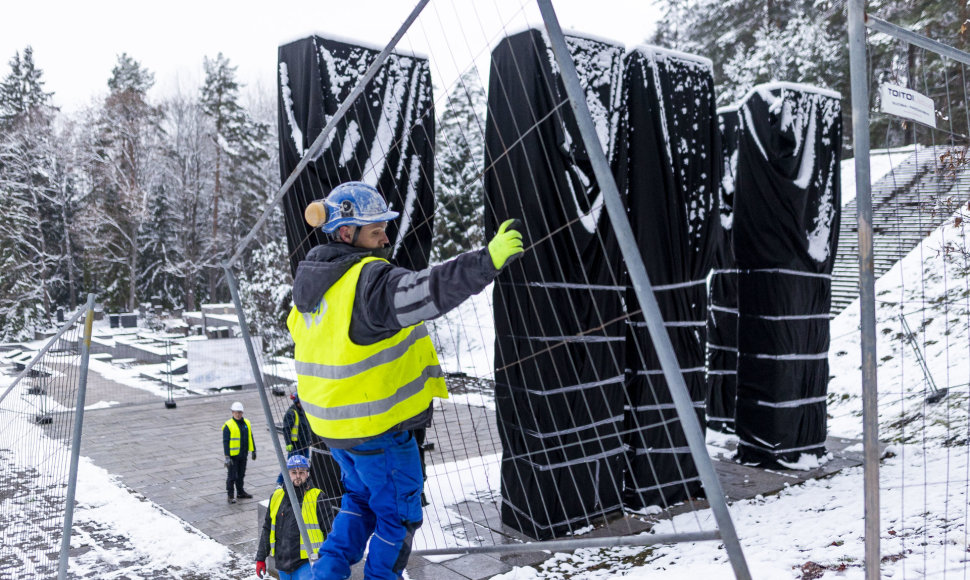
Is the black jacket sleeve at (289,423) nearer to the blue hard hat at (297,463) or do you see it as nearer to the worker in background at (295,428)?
the worker in background at (295,428)

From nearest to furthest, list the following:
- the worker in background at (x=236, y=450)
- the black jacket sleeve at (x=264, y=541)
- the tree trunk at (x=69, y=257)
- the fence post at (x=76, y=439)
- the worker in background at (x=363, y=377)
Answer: the worker in background at (x=363, y=377)
the fence post at (x=76, y=439)
the black jacket sleeve at (x=264, y=541)
the worker in background at (x=236, y=450)
the tree trunk at (x=69, y=257)

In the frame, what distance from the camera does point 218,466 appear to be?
33.7 feet

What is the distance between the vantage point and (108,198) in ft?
108

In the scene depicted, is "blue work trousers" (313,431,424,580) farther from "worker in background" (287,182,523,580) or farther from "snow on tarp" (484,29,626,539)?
"snow on tarp" (484,29,626,539)

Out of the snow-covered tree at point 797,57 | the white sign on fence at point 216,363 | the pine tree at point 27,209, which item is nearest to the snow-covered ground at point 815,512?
the white sign on fence at point 216,363

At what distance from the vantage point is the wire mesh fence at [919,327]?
3.07m

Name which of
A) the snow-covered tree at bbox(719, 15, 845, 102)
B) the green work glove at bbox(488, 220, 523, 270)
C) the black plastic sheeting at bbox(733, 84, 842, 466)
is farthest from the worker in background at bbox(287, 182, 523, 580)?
the snow-covered tree at bbox(719, 15, 845, 102)

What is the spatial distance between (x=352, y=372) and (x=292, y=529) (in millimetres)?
2588

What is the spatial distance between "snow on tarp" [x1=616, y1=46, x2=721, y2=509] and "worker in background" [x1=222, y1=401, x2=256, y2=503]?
4.58 metres

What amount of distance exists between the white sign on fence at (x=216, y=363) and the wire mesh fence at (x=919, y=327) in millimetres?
13175

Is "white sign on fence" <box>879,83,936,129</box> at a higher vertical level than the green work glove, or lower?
higher

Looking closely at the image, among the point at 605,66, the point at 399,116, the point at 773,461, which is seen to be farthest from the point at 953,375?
the point at 399,116

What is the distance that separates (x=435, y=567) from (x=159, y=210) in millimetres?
33720

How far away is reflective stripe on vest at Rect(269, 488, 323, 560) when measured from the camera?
449 cm
